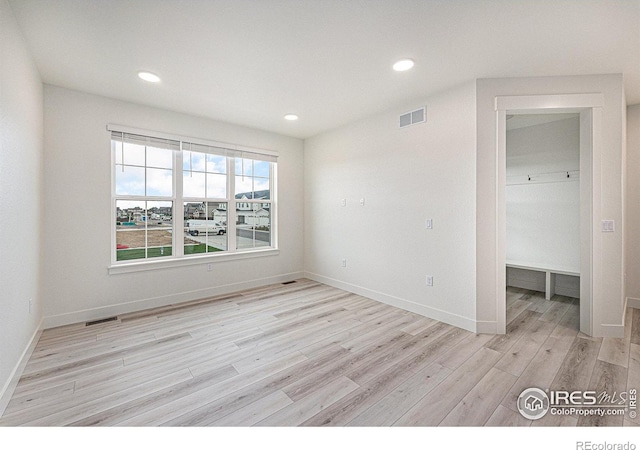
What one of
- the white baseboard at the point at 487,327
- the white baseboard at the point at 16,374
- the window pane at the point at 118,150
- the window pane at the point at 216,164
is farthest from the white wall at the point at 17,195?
the white baseboard at the point at 487,327

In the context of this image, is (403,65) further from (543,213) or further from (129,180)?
(129,180)

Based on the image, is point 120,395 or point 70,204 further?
point 70,204

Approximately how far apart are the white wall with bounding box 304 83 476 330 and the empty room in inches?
1.3

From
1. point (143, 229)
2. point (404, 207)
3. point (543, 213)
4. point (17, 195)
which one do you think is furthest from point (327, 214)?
point (17, 195)

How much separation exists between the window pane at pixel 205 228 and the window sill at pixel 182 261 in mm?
156

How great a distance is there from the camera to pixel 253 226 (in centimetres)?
484

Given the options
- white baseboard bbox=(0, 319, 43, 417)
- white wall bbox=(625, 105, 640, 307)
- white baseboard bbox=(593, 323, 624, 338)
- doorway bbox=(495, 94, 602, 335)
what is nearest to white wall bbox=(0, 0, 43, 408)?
white baseboard bbox=(0, 319, 43, 417)

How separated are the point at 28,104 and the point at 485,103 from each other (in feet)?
14.2

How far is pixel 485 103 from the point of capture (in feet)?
9.46

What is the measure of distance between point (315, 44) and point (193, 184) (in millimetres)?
2755

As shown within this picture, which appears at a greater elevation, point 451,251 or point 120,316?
point 451,251

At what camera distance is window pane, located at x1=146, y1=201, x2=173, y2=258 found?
379 centimetres
